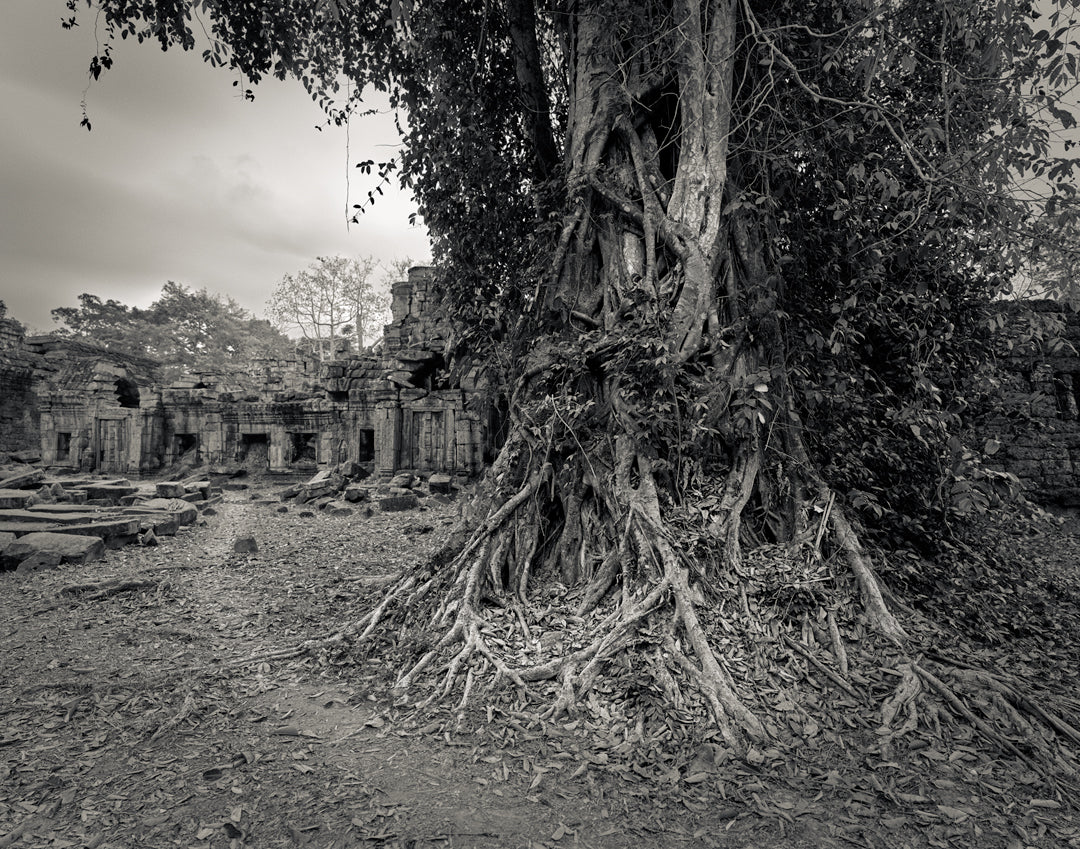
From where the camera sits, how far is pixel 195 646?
3637 millimetres

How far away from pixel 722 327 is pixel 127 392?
19.7 metres

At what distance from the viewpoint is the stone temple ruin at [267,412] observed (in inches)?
482

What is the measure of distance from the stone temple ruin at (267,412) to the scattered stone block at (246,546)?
5.49m

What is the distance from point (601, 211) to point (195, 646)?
12.8 ft

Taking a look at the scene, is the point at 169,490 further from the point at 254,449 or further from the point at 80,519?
the point at 254,449

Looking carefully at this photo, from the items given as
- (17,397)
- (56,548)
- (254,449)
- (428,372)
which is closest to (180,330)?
(17,397)

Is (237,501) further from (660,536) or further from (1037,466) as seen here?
(1037,466)

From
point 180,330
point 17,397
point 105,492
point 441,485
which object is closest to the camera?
point 105,492

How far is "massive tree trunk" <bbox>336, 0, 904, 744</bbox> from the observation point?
2963 millimetres

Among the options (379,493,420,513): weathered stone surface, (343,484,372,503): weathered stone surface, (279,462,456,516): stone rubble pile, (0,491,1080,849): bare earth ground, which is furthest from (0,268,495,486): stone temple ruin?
(0,491,1080,849): bare earth ground

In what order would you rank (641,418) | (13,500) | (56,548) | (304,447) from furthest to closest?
(304,447) < (13,500) < (56,548) < (641,418)

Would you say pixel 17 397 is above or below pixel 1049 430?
above

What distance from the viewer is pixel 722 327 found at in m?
3.62

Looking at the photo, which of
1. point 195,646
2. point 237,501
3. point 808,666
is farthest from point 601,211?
point 237,501
